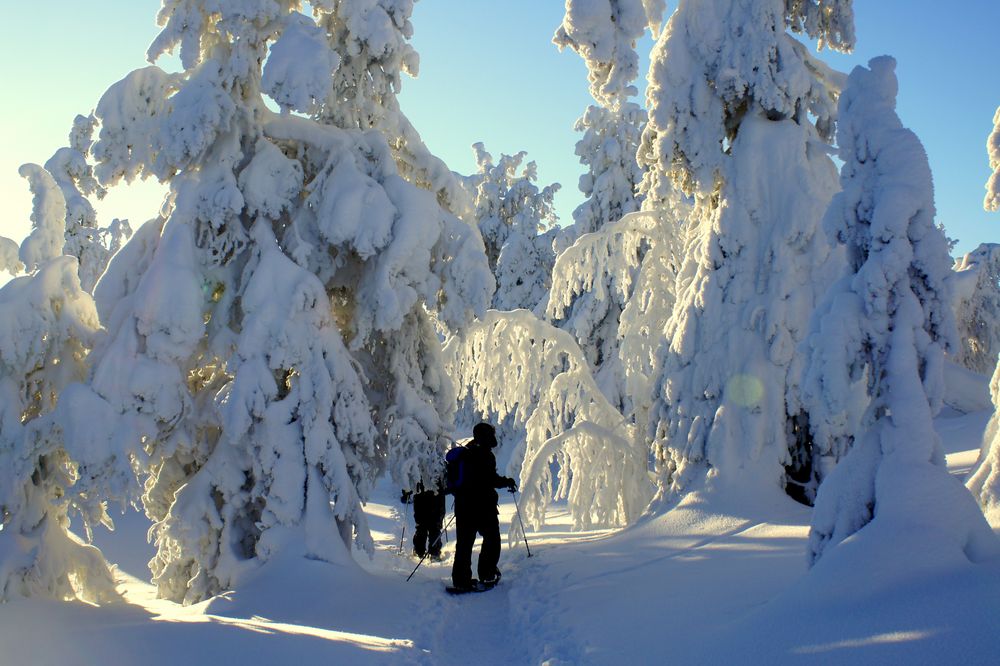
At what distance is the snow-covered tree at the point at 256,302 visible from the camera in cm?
917

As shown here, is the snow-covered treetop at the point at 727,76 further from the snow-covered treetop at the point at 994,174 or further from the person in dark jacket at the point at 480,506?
the person in dark jacket at the point at 480,506

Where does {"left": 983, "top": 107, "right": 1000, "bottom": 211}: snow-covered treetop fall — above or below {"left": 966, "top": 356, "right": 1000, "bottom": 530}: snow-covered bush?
above

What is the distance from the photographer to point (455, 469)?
31.9 feet

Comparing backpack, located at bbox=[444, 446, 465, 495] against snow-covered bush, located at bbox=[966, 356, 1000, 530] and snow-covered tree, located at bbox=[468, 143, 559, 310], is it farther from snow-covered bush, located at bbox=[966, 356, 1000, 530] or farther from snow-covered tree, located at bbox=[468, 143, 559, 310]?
snow-covered tree, located at bbox=[468, 143, 559, 310]

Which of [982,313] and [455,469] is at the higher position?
[982,313]

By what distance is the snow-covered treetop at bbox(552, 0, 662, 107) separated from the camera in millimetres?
11695

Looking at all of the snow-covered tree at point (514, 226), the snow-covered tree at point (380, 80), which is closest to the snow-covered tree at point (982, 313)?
the snow-covered tree at point (514, 226)

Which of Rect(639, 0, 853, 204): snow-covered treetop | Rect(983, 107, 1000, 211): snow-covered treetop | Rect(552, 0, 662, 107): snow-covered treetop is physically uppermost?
Rect(552, 0, 662, 107): snow-covered treetop

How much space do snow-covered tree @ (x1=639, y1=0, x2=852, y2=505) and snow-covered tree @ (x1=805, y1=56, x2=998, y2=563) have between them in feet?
15.1

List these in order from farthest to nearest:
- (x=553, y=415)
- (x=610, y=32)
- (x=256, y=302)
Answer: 1. (x=553, y=415)
2. (x=610, y=32)
3. (x=256, y=302)

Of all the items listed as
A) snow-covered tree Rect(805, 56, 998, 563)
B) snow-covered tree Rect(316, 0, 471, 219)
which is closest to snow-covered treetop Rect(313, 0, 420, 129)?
snow-covered tree Rect(316, 0, 471, 219)

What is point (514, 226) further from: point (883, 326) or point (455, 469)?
point (883, 326)

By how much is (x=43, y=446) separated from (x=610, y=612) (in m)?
6.82

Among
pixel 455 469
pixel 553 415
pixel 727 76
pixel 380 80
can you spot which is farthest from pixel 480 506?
pixel 727 76
